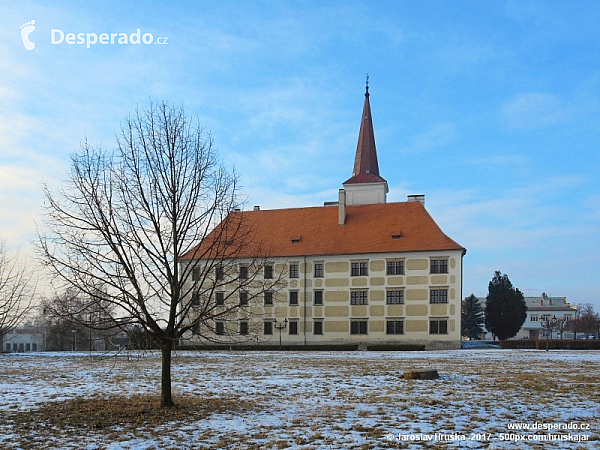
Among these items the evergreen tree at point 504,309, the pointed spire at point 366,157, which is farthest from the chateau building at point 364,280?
the evergreen tree at point 504,309

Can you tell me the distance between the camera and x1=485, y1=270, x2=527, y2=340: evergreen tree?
192 feet

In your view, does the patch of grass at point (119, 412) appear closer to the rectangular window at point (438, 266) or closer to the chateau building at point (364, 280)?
the chateau building at point (364, 280)

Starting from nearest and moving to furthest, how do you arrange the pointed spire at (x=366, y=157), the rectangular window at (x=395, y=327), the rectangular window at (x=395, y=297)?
the rectangular window at (x=395, y=327), the rectangular window at (x=395, y=297), the pointed spire at (x=366, y=157)

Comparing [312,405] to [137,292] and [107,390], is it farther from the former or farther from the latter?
[107,390]

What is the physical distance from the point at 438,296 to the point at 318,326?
10806mm

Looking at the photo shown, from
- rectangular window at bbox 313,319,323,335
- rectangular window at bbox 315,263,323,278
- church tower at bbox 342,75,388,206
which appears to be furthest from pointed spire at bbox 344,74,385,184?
rectangular window at bbox 313,319,323,335

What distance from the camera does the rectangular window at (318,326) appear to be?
51000mm

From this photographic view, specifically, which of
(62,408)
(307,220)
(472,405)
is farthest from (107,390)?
(307,220)

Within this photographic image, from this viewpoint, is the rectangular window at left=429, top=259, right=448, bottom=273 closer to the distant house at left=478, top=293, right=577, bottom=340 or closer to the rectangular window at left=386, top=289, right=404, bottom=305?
the rectangular window at left=386, top=289, right=404, bottom=305

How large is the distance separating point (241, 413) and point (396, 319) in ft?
129

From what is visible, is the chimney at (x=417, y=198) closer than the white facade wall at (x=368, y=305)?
No

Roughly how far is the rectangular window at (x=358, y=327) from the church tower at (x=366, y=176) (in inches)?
550

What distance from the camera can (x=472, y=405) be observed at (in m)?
11.8

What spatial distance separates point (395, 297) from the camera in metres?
49.3
